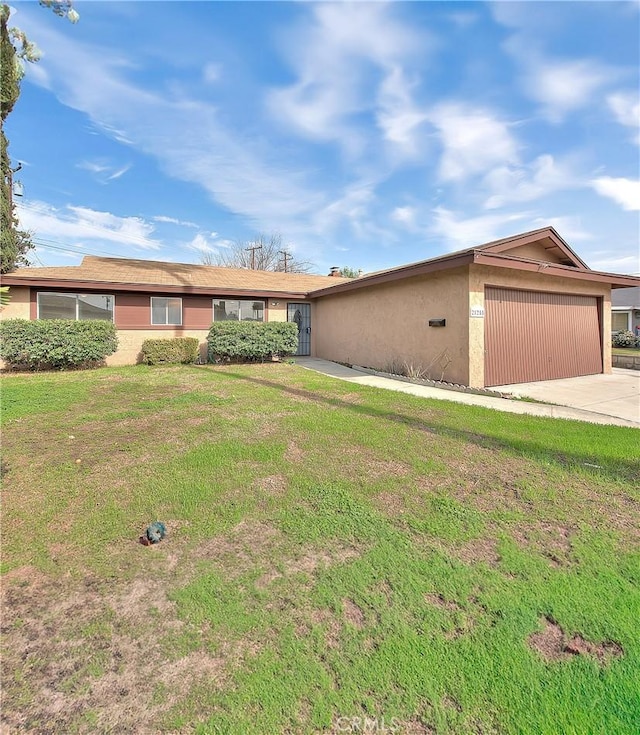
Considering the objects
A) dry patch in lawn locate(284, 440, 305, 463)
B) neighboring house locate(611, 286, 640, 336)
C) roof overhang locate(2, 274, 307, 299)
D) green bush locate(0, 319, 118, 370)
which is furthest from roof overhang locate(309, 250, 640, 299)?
neighboring house locate(611, 286, 640, 336)

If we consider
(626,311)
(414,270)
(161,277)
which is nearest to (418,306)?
(414,270)

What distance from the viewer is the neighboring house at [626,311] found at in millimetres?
24609

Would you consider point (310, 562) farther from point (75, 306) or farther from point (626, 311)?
point (626, 311)

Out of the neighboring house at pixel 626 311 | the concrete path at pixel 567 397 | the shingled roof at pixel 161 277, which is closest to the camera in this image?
the concrete path at pixel 567 397

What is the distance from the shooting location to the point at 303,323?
50.9 ft

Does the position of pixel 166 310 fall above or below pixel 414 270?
below

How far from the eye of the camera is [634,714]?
1.41 metres

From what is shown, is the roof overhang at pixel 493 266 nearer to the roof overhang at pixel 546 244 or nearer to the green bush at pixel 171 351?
the roof overhang at pixel 546 244

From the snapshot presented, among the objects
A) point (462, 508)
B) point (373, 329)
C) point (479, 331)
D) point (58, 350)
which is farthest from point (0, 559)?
point (373, 329)

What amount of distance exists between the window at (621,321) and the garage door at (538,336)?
61.6 feet

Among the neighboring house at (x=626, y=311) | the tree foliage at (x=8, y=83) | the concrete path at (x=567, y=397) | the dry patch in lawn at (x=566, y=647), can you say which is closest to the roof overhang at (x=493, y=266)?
the concrete path at (x=567, y=397)

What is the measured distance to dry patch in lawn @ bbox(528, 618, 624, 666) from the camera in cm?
167

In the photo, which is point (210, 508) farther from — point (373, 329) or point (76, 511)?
point (373, 329)

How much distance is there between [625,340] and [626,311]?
5.97 meters
